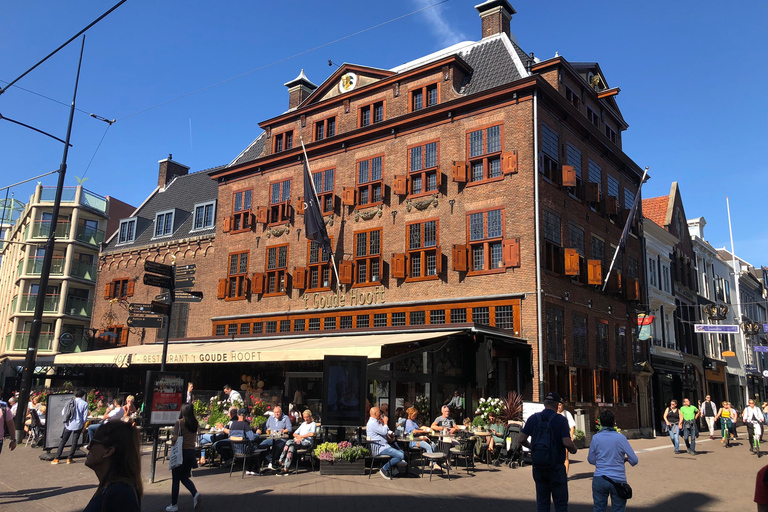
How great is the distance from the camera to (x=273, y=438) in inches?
512

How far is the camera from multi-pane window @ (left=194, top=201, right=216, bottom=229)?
107ft

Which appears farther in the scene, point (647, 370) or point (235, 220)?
point (235, 220)

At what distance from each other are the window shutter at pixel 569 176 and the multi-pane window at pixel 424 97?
18.7 feet

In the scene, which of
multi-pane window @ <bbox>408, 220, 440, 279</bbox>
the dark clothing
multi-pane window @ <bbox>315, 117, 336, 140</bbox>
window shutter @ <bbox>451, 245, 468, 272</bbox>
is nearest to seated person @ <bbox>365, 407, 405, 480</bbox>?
window shutter @ <bbox>451, 245, 468, 272</bbox>

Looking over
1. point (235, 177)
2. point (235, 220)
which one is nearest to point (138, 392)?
point (235, 220)

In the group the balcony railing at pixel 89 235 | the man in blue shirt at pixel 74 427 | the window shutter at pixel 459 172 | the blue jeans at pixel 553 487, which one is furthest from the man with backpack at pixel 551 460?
the balcony railing at pixel 89 235

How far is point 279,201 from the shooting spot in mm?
27531

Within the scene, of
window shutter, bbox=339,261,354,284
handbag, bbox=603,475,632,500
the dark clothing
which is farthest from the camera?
window shutter, bbox=339,261,354,284

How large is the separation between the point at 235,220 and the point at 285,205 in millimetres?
3452

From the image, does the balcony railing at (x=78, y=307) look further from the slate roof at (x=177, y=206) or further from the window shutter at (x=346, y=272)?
the window shutter at (x=346, y=272)

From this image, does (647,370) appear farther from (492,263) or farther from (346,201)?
(346,201)

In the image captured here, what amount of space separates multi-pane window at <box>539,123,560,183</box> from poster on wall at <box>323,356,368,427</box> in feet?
36.0

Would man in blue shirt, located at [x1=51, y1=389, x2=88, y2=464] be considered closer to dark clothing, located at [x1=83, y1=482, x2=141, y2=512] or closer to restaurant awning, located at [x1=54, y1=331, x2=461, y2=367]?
restaurant awning, located at [x1=54, y1=331, x2=461, y2=367]

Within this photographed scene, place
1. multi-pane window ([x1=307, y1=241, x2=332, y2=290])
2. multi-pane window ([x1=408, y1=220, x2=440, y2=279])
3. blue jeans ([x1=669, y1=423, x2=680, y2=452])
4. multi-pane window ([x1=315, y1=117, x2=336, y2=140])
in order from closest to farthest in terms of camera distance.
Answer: blue jeans ([x1=669, y1=423, x2=680, y2=452]), multi-pane window ([x1=408, y1=220, x2=440, y2=279]), multi-pane window ([x1=307, y1=241, x2=332, y2=290]), multi-pane window ([x1=315, y1=117, x2=336, y2=140])
